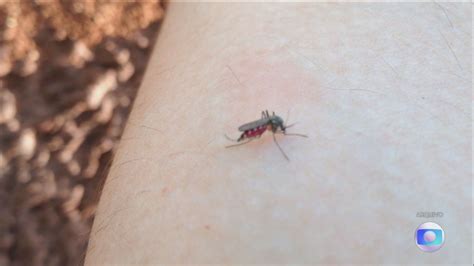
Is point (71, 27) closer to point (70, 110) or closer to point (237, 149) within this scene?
point (70, 110)

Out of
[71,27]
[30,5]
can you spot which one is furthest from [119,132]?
[30,5]

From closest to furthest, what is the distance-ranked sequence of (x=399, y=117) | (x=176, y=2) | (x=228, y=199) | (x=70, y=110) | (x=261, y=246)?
(x=261, y=246), (x=228, y=199), (x=399, y=117), (x=176, y=2), (x=70, y=110)

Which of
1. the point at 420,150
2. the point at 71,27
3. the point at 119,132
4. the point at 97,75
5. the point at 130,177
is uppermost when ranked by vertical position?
the point at 420,150

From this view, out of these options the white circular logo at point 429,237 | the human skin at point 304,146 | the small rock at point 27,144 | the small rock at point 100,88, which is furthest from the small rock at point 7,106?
the white circular logo at point 429,237

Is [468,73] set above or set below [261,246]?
above

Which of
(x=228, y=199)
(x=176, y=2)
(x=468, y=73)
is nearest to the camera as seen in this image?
(x=228, y=199)

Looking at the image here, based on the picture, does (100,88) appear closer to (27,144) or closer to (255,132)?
(27,144)

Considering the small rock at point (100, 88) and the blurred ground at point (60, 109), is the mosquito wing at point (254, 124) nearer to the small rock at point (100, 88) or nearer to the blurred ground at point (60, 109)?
the blurred ground at point (60, 109)
